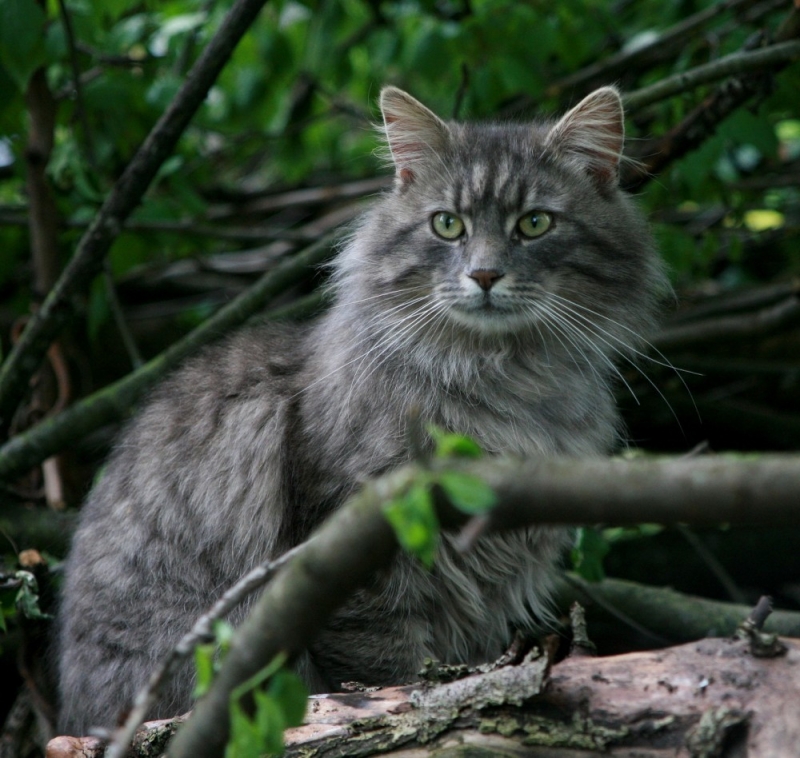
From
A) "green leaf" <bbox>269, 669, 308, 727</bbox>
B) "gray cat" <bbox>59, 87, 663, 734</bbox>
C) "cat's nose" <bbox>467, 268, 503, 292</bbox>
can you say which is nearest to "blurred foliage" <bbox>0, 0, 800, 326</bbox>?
"gray cat" <bbox>59, 87, 663, 734</bbox>

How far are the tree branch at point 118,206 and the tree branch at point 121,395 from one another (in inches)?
10.3

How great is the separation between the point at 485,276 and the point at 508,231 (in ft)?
0.89

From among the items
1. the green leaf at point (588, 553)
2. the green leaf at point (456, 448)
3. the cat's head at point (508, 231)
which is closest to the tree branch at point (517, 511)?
the green leaf at point (456, 448)

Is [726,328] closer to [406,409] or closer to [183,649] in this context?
[406,409]

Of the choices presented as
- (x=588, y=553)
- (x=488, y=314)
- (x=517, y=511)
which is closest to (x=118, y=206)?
(x=488, y=314)

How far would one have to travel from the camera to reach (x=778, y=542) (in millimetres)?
5121

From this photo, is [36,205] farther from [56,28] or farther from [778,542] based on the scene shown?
[778,542]

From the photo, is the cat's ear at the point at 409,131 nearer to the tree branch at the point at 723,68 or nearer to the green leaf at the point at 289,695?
the tree branch at the point at 723,68

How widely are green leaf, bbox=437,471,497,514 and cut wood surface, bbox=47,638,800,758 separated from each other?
0.86m

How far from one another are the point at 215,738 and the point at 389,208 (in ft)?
7.46

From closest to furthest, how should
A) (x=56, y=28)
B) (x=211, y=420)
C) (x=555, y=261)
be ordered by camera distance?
(x=555, y=261) → (x=211, y=420) → (x=56, y=28)

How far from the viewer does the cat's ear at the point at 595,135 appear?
3.23 metres

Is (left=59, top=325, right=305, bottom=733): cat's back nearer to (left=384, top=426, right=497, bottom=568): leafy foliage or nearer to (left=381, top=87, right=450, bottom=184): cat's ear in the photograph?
(left=381, top=87, right=450, bottom=184): cat's ear

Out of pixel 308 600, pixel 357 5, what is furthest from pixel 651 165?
pixel 308 600
